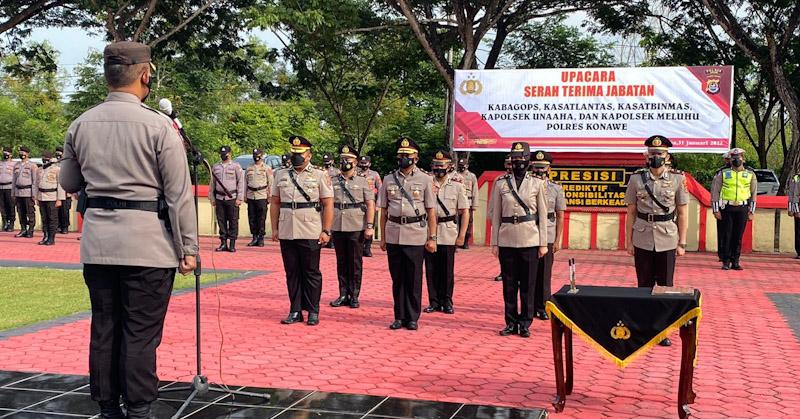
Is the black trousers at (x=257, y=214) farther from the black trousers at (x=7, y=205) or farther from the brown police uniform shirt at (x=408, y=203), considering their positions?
the brown police uniform shirt at (x=408, y=203)

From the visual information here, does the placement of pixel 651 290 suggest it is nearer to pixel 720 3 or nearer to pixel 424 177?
pixel 424 177

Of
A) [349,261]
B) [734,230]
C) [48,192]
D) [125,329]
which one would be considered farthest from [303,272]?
[48,192]

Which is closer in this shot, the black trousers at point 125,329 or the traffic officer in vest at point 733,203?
the black trousers at point 125,329

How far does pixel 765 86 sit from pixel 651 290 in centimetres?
2869

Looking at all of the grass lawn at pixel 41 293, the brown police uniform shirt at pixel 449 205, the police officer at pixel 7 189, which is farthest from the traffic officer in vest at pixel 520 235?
the police officer at pixel 7 189

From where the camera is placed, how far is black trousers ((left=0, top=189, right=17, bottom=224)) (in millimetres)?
20422

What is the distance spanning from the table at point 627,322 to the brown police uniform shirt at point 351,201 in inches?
197

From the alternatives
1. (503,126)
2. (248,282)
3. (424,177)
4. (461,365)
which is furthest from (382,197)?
(503,126)

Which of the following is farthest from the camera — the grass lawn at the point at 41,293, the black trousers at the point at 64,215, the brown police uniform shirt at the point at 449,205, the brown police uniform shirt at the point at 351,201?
the black trousers at the point at 64,215

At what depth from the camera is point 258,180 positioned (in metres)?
17.2

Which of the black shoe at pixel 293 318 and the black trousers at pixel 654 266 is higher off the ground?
the black trousers at pixel 654 266

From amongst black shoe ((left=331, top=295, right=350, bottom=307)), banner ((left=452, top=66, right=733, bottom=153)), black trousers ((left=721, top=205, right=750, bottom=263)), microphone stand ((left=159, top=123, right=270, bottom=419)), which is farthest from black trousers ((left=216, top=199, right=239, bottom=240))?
microphone stand ((left=159, top=123, right=270, bottom=419))

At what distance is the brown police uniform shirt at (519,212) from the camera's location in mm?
8164

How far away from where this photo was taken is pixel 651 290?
18.0ft
